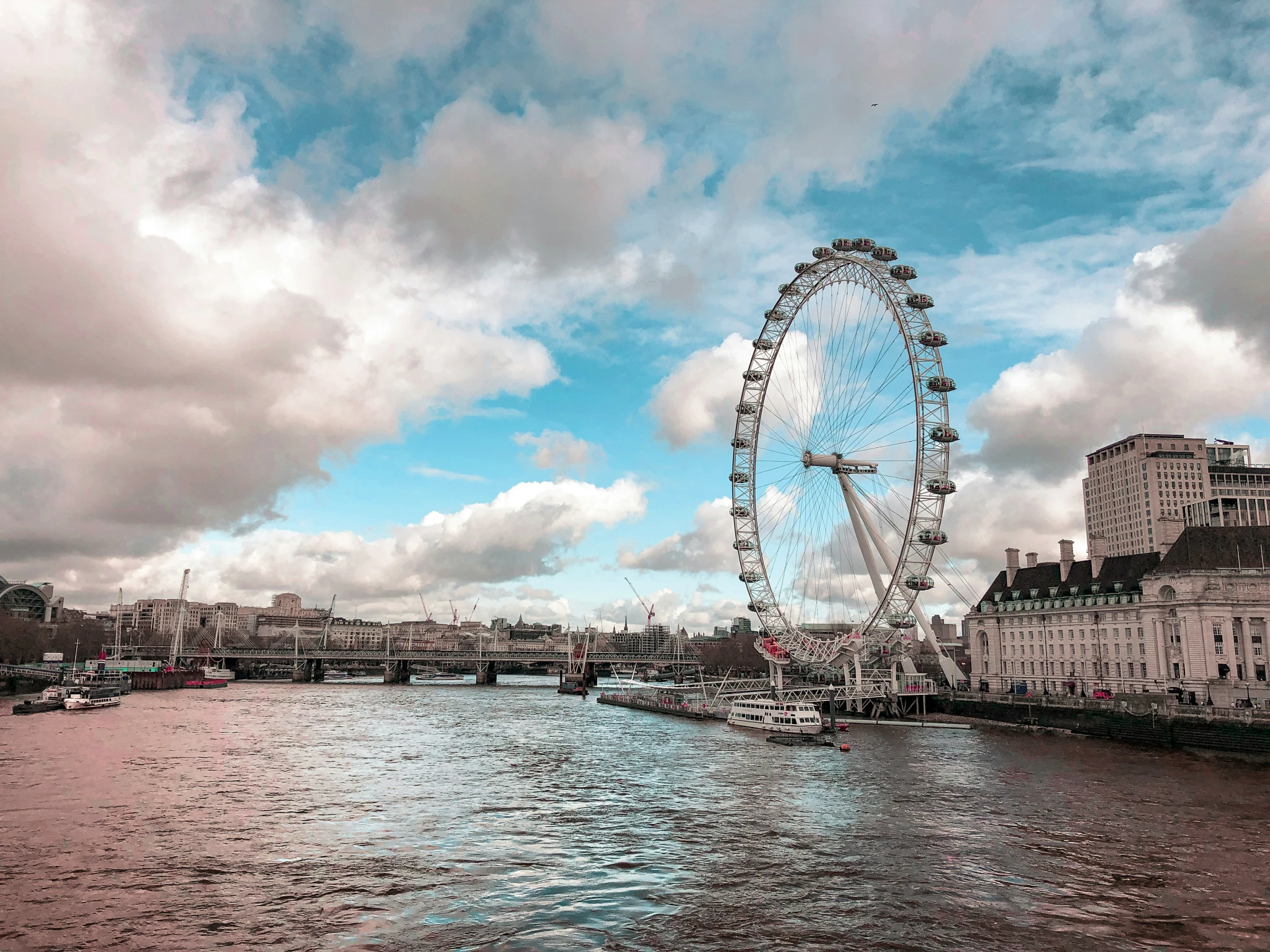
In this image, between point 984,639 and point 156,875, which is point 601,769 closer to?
point 156,875

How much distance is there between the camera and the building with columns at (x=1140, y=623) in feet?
271

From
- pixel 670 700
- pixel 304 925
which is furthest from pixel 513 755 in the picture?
pixel 670 700

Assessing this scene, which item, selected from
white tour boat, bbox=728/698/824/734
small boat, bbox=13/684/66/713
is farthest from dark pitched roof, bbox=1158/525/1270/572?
small boat, bbox=13/684/66/713

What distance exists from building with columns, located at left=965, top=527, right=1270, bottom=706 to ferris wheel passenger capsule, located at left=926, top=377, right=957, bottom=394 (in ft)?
95.7

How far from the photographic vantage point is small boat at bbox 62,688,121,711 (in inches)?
3767

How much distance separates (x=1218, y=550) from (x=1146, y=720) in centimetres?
2739

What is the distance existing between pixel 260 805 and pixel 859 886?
94.7ft

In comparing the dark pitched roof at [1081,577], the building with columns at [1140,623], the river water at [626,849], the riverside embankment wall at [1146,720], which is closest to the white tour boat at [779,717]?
the river water at [626,849]

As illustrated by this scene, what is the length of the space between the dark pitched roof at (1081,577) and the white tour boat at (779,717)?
38164 millimetres

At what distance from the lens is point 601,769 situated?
2288 inches

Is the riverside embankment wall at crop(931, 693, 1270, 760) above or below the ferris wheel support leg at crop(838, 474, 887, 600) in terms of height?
below

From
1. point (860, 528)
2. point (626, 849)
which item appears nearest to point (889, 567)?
point (860, 528)

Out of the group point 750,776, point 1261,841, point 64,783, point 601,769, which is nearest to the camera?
point 1261,841

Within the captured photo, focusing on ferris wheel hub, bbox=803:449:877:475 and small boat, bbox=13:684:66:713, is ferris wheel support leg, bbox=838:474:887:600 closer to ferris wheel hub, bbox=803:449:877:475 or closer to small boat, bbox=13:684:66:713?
ferris wheel hub, bbox=803:449:877:475
